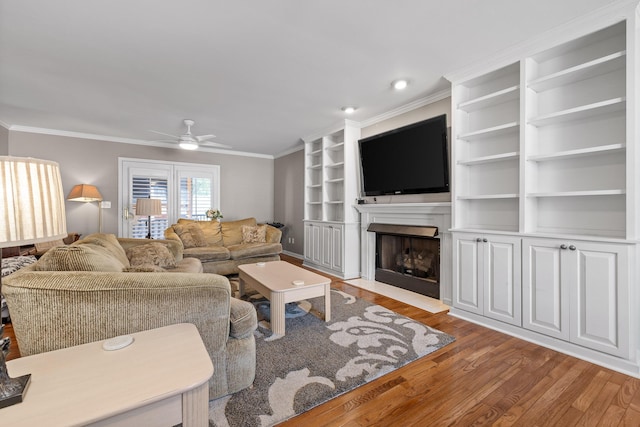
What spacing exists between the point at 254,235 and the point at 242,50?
10.8 ft

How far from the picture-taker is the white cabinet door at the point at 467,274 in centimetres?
282

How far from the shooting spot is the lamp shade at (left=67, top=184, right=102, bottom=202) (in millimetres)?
4770

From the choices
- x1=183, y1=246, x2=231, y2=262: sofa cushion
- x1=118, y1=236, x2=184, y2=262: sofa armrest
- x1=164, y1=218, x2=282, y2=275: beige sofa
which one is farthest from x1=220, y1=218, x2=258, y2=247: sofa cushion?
x1=118, y1=236, x2=184, y2=262: sofa armrest

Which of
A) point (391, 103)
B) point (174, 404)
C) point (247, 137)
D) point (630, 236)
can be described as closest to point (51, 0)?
point (174, 404)

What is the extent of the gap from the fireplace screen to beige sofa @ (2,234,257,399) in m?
2.62

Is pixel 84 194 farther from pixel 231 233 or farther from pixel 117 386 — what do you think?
pixel 117 386

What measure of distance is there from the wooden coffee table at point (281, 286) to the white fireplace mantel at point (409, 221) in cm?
149

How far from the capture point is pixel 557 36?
89.7 inches

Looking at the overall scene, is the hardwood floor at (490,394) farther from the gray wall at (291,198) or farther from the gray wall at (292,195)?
the gray wall at (291,198)

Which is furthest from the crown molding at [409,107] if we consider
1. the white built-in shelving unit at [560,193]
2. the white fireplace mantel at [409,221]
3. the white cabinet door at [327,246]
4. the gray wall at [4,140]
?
the gray wall at [4,140]

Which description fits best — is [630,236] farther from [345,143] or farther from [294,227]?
[294,227]

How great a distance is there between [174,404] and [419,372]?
5.31 feet

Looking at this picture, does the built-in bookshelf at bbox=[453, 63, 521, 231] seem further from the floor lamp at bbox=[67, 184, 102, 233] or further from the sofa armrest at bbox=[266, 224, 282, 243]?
the floor lamp at bbox=[67, 184, 102, 233]

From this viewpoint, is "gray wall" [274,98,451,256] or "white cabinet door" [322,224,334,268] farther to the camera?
"gray wall" [274,98,451,256]
